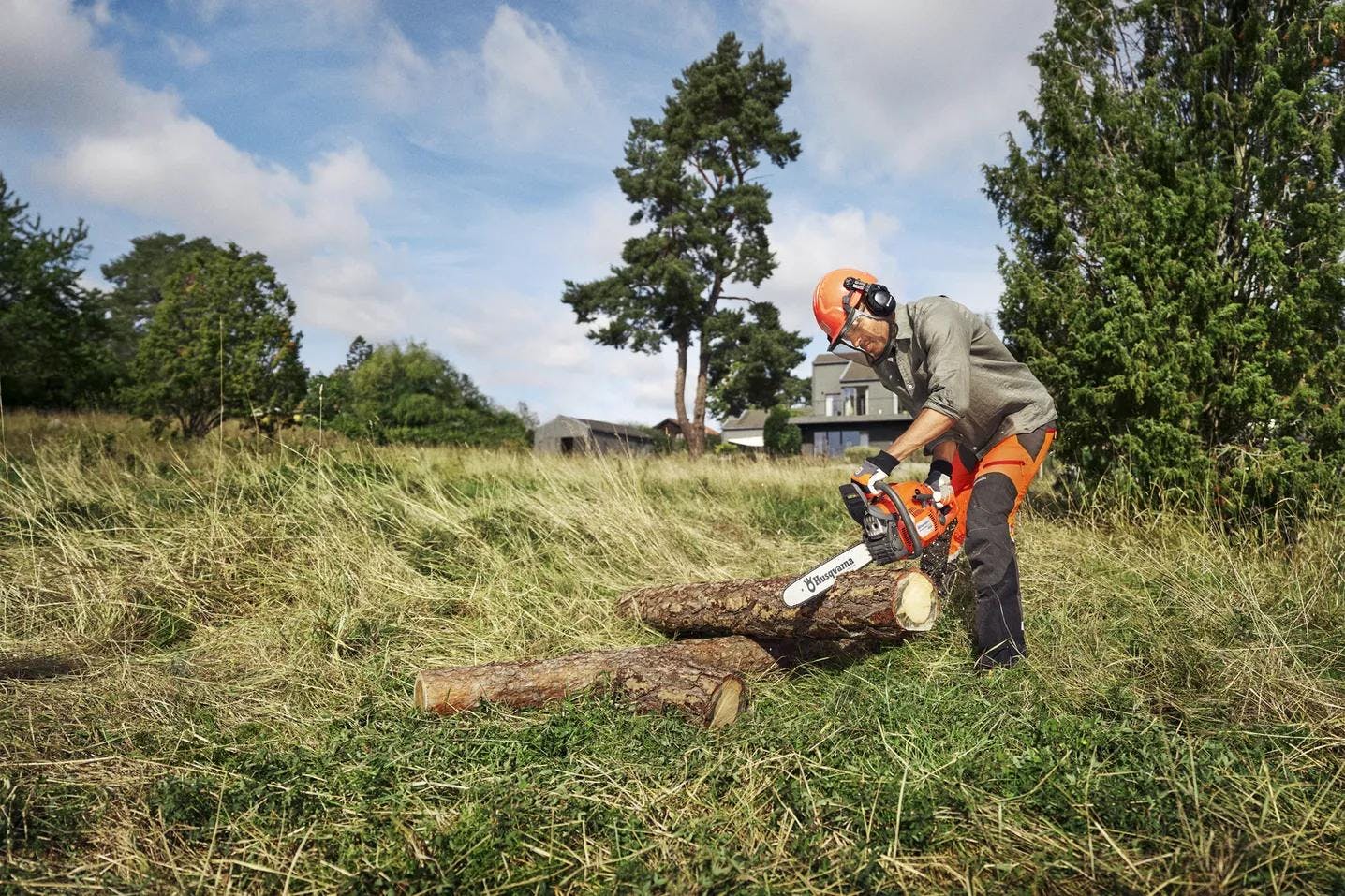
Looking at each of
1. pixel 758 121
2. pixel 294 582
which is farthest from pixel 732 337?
pixel 294 582

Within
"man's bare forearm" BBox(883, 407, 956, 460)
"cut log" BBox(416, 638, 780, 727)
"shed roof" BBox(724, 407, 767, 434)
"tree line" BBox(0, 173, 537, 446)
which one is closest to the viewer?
"cut log" BBox(416, 638, 780, 727)

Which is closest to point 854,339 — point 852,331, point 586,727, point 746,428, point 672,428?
point 852,331

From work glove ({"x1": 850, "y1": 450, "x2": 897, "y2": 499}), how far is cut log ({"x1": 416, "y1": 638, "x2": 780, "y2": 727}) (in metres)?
1.00

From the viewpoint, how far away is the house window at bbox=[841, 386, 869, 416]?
4806cm

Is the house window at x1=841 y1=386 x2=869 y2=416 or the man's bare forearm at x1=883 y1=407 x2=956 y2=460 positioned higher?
the house window at x1=841 y1=386 x2=869 y2=416

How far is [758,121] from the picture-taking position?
26.9 metres

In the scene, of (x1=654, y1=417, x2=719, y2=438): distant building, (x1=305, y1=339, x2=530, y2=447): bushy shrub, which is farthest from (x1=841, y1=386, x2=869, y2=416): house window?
(x1=305, y1=339, x2=530, y2=447): bushy shrub

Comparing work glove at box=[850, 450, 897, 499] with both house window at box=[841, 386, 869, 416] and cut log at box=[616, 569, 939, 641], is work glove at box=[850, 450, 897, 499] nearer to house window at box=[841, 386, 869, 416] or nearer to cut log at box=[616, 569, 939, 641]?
cut log at box=[616, 569, 939, 641]

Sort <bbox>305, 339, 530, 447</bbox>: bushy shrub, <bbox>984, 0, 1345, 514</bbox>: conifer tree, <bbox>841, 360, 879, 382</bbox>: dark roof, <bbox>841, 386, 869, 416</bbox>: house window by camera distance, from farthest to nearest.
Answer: <bbox>841, 360, 879, 382</bbox>: dark roof → <bbox>841, 386, 869, 416</bbox>: house window → <bbox>305, 339, 530, 447</bbox>: bushy shrub → <bbox>984, 0, 1345, 514</bbox>: conifer tree

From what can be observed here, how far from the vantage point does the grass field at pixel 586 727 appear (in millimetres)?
2297

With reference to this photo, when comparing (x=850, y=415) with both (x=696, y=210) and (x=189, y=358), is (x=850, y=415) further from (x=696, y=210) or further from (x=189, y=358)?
(x=189, y=358)

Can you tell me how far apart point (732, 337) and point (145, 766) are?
82.2ft

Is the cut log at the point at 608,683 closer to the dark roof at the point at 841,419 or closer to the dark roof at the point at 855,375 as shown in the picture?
the dark roof at the point at 841,419

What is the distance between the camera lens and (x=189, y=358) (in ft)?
37.4
